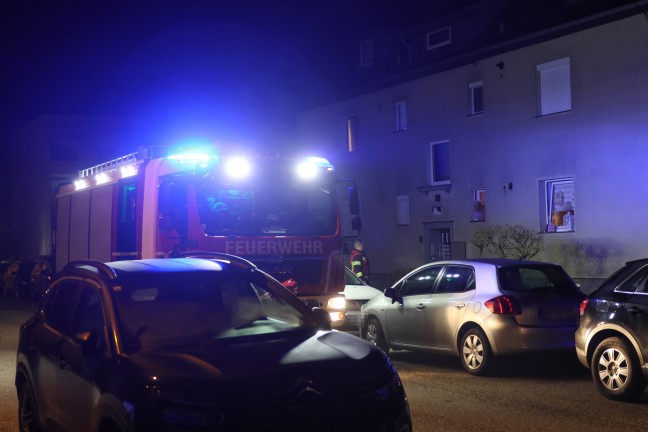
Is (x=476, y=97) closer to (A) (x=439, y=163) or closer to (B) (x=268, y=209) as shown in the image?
(A) (x=439, y=163)

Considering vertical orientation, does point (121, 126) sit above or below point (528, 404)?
above

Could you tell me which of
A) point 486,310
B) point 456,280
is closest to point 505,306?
point 486,310

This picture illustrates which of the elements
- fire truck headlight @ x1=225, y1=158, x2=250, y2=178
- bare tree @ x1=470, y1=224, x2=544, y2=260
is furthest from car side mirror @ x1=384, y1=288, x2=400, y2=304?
bare tree @ x1=470, y1=224, x2=544, y2=260

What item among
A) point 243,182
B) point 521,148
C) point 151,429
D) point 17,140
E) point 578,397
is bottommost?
point 578,397

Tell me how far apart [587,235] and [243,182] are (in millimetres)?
15946

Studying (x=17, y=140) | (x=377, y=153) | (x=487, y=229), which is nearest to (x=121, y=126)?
(x=17, y=140)

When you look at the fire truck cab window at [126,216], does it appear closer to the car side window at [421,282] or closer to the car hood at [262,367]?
the car side window at [421,282]

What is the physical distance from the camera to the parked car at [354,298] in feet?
48.2

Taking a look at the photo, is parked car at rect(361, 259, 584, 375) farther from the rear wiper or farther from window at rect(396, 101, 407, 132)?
window at rect(396, 101, 407, 132)

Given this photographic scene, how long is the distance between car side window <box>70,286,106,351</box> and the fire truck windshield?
5.70 metres

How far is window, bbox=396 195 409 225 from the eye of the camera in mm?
33062

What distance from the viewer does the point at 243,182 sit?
12180 millimetres

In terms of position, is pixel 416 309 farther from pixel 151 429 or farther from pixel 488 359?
pixel 151 429

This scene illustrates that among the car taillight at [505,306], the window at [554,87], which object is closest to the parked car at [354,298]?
the car taillight at [505,306]
